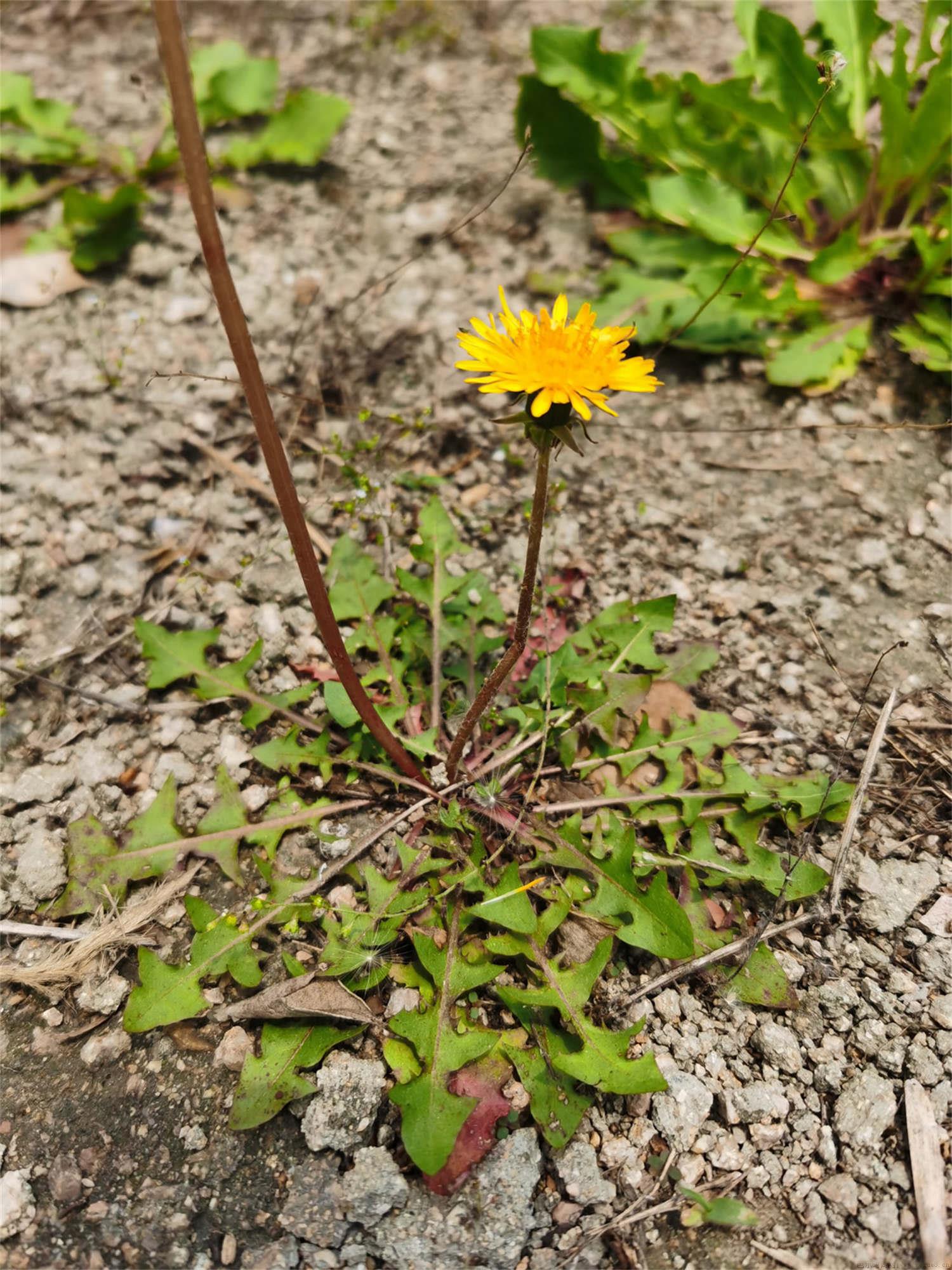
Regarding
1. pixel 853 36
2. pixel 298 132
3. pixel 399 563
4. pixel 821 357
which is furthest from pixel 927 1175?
pixel 298 132

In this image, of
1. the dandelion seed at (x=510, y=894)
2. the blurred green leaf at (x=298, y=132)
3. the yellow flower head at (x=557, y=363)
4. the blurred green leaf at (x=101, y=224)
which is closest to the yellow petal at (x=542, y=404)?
the yellow flower head at (x=557, y=363)

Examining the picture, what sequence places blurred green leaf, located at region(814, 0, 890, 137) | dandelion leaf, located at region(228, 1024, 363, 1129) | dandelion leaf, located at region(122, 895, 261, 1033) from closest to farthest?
dandelion leaf, located at region(228, 1024, 363, 1129)
dandelion leaf, located at region(122, 895, 261, 1033)
blurred green leaf, located at region(814, 0, 890, 137)

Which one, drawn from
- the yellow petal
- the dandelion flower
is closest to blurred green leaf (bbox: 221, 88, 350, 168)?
the dandelion flower

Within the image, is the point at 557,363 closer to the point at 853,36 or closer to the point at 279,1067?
the point at 279,1067

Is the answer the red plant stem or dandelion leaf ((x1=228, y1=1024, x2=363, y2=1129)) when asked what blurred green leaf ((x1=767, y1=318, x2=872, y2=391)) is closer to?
the red plant stem

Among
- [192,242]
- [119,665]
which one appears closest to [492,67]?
[192,242]

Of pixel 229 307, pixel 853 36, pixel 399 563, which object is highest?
pixel 853 36
